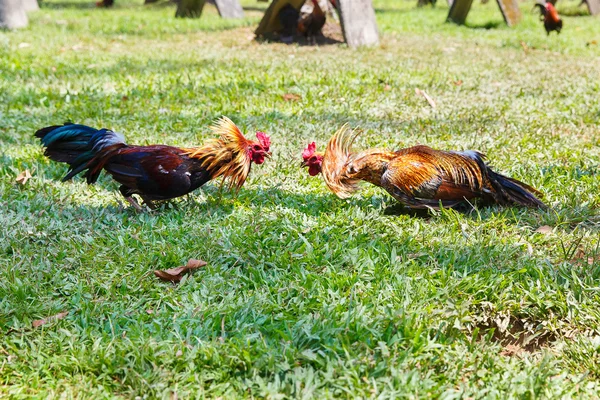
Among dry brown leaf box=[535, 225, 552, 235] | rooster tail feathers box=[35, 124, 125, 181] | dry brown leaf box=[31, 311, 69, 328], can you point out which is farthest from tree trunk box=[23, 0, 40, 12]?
dry brown leaf box=[535, 225, 552, 235]

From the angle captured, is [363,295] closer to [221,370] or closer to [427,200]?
[221,370]

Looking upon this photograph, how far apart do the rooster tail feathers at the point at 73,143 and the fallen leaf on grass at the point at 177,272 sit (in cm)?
117

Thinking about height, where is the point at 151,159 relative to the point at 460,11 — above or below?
below

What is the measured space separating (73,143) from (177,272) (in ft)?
4.50

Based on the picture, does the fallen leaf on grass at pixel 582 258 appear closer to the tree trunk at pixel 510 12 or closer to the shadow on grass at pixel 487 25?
the shadow on grass at pixel 487 25

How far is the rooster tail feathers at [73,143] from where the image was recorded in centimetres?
405

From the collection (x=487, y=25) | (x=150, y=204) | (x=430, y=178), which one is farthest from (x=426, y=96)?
(x=487, y=25)

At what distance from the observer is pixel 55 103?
6738 mm

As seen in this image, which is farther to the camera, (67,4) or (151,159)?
(67,4)

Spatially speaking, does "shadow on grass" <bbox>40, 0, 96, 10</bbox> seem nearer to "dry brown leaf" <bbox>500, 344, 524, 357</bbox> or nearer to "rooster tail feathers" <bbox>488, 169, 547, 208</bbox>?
"rooster tail feathers" <bbox>488, 169, 547, 208</bbox>

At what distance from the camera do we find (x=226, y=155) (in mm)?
4090

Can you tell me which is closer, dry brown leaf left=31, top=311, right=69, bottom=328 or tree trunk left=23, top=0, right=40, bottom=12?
dry brown leaf left=31, top=311, right=69, bottom=328

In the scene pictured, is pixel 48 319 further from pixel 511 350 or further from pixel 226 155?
pixel 511 350

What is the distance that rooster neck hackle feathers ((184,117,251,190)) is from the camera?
405 cm
